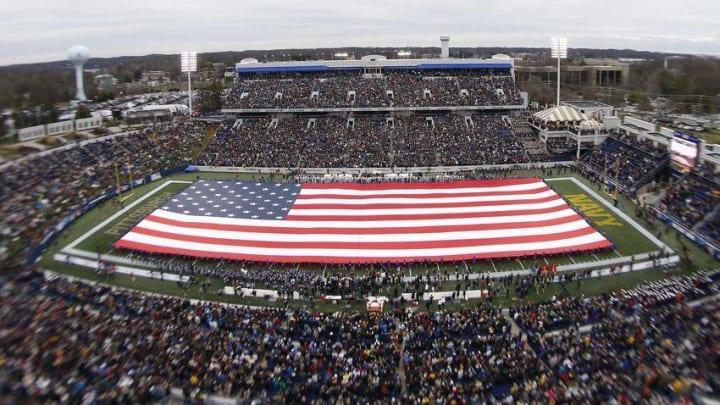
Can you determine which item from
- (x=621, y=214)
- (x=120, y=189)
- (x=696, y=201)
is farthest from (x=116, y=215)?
(x=696, y=201)

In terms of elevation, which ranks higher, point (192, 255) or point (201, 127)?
point (201, 127)

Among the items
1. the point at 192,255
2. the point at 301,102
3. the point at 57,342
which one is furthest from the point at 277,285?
the point at 301,102

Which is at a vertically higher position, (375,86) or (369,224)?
(375,86)

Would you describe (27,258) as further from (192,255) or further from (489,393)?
(489,393)

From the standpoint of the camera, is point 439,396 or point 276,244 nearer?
point 439,396

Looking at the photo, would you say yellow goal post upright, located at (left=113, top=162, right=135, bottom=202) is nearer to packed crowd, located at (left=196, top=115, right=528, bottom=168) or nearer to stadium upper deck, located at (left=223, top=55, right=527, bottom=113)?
packed crowd, located at (left=196, top=115, right=528, bottom=168)

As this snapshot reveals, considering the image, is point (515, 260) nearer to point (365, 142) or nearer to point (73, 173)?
point (365, 142)

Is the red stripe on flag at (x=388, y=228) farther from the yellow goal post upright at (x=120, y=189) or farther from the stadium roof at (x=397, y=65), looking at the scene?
the stadium roof at (x=397, y=65)
